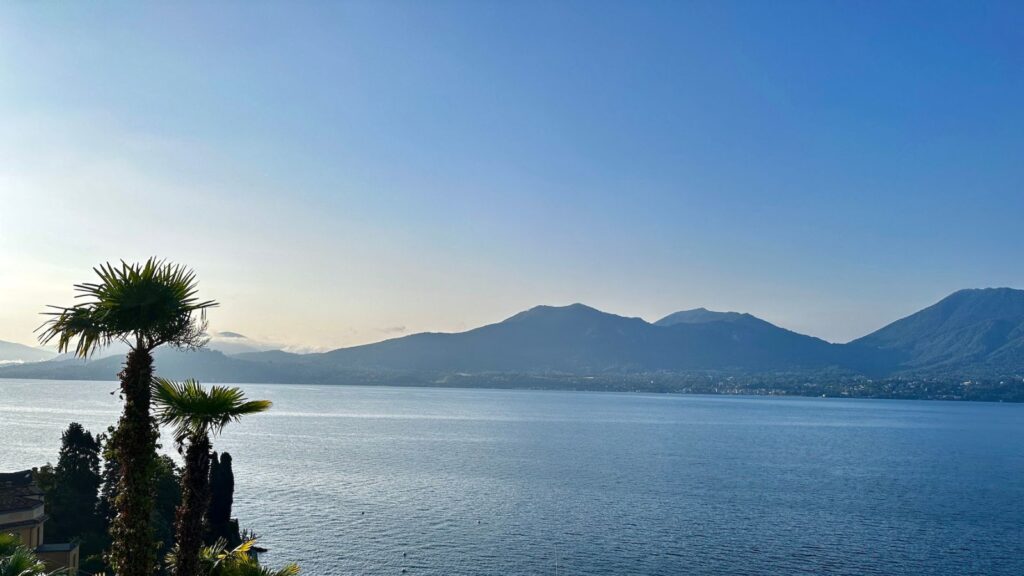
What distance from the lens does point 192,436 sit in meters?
13.9

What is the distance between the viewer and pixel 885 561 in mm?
61375

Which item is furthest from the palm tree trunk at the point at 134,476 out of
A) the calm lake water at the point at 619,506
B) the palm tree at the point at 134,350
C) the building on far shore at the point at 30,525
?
the calm lake water at the point at 619,506

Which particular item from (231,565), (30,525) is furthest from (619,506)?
(231,565)

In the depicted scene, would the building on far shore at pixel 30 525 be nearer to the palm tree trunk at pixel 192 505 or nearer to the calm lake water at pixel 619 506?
the calm lake water at pixel 619 506

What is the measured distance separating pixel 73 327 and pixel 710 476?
108591mm

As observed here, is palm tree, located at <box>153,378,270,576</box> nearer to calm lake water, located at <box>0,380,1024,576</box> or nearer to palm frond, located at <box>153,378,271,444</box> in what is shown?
palm frond, located at <box>153,378,271,444</box>

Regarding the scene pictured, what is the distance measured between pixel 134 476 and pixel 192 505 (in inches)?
51.7

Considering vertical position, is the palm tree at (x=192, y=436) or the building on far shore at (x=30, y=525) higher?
the palm tree at (x=192, y=436)

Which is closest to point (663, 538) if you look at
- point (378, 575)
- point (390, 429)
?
point (378, 575)

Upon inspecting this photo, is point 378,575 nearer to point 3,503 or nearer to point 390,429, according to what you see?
point 3,503

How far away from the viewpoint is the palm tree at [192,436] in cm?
1388

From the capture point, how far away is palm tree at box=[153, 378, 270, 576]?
45.5 ft

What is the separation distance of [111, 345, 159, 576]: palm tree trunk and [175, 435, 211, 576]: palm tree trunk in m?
0.78

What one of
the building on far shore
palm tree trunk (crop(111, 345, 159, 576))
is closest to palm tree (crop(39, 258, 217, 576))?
palm tree trunk (crop(111, 345, 159, 576))
